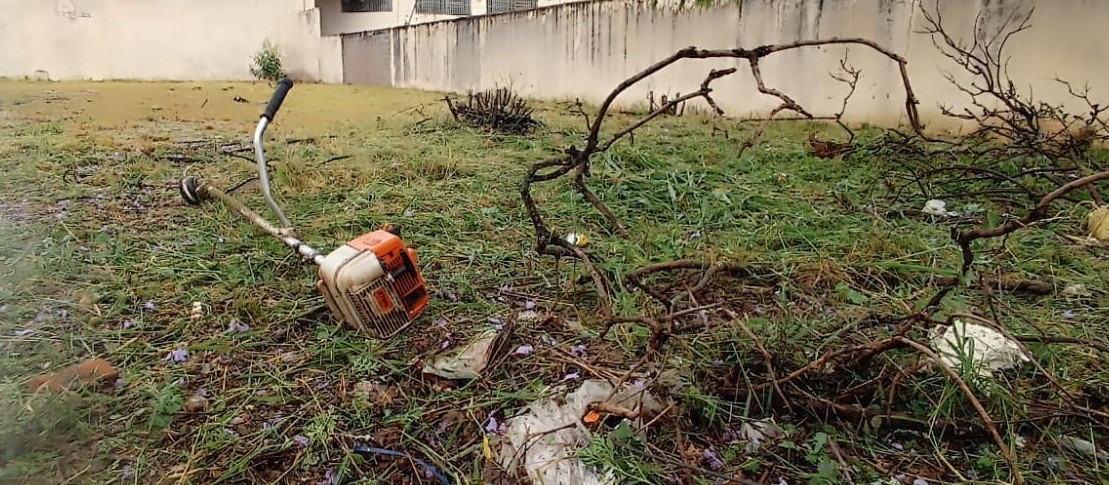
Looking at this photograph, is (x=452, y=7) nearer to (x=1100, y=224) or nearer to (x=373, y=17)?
(x=373, y=17)

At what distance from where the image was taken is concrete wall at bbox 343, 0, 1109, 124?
415 centimetres

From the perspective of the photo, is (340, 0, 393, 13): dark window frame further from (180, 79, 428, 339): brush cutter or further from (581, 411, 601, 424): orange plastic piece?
(581, 411, 601, 424): orange plastic piece

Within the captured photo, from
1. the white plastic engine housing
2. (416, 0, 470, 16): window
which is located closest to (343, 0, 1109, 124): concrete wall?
(416, 0, 470, 16): window

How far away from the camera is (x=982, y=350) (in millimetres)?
1428

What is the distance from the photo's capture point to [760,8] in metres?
6.03

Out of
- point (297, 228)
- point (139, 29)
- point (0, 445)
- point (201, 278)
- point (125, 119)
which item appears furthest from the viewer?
point (139, 29)

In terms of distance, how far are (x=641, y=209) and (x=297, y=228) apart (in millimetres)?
1568

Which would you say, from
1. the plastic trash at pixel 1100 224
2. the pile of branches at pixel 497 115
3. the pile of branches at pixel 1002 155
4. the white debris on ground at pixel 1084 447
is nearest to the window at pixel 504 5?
the pile of branches at pixel 497 115

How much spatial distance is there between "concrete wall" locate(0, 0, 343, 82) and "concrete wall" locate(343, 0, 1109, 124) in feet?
13.2

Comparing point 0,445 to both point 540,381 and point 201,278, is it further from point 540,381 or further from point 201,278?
point 540,381

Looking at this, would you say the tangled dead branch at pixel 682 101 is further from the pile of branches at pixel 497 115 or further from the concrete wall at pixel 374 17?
the concrete wall at pixel 374 17

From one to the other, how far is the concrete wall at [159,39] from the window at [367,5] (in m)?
1.60

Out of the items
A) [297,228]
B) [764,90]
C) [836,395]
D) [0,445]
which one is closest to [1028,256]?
[836,395]

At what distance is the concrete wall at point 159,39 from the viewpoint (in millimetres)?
10930
